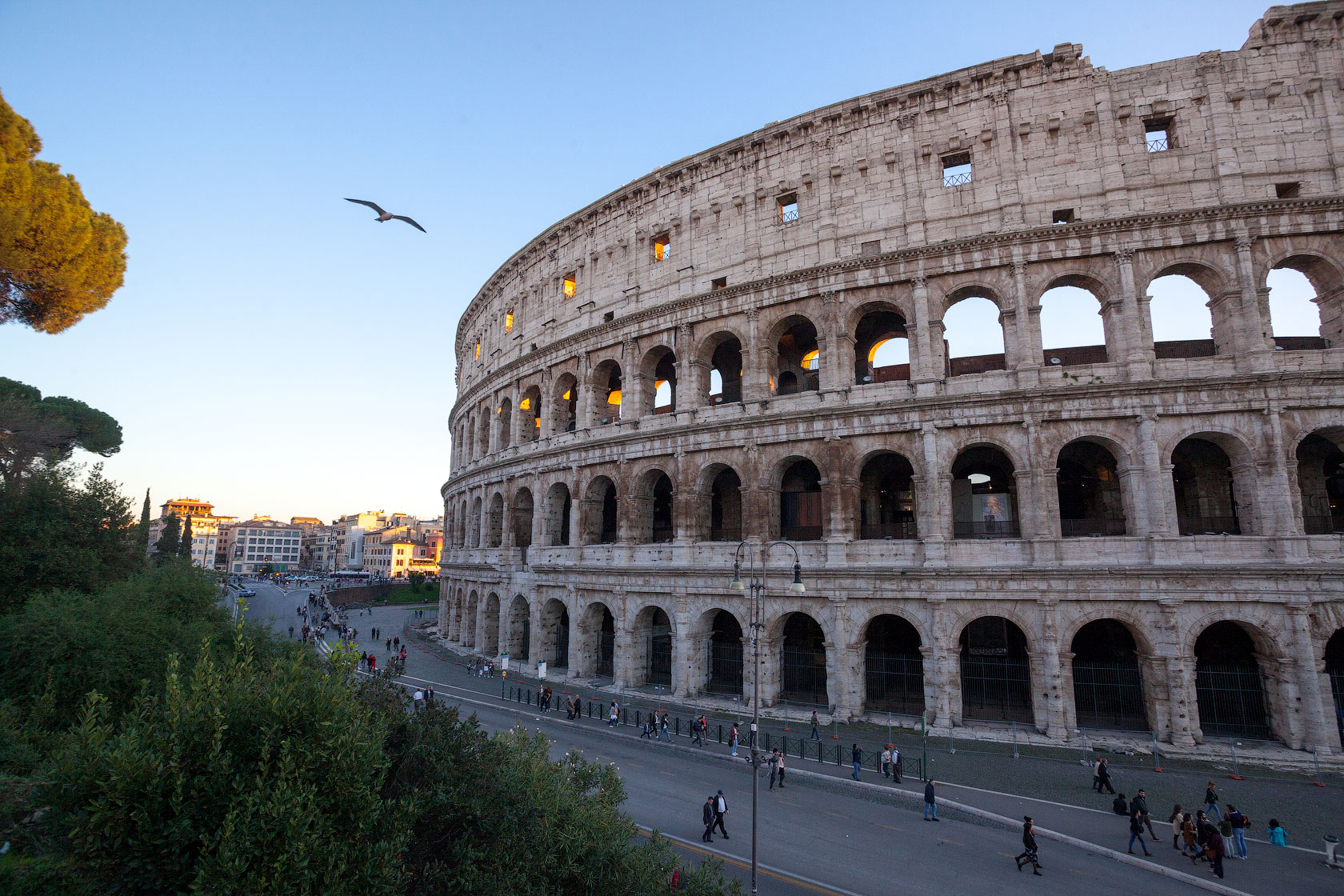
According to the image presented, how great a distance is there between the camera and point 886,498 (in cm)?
2666

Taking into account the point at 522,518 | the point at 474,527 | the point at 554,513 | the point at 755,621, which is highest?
the point at 554,513

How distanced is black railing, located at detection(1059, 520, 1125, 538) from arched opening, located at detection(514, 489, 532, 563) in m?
23.9

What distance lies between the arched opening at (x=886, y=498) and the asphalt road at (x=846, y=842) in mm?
10722

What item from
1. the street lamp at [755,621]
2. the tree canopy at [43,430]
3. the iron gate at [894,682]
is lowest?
the iron gate at [894,682]

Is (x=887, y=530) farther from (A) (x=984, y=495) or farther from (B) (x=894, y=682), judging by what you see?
(B) (x=894, y=682)

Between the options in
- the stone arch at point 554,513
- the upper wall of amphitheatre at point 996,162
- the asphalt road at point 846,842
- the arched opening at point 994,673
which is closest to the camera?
the asphalt road at point 846,842

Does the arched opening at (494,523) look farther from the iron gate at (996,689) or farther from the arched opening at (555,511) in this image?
the iron gate at (996,689)

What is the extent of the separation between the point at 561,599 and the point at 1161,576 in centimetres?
2249

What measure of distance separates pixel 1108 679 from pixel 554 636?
22414 mm

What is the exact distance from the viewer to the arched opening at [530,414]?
115 feet

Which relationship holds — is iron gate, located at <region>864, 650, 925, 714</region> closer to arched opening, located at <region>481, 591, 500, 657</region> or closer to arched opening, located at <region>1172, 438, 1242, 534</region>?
arched opening, located at <region>1172, 438, 1242, 534</region>

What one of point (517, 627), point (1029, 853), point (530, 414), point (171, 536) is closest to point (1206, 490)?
point (1029, 853)

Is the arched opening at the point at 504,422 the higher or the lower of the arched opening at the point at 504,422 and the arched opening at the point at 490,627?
the higher

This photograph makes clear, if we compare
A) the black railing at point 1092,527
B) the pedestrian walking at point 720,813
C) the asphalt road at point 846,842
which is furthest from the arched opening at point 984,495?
the pedestrian walking at point 720,813
